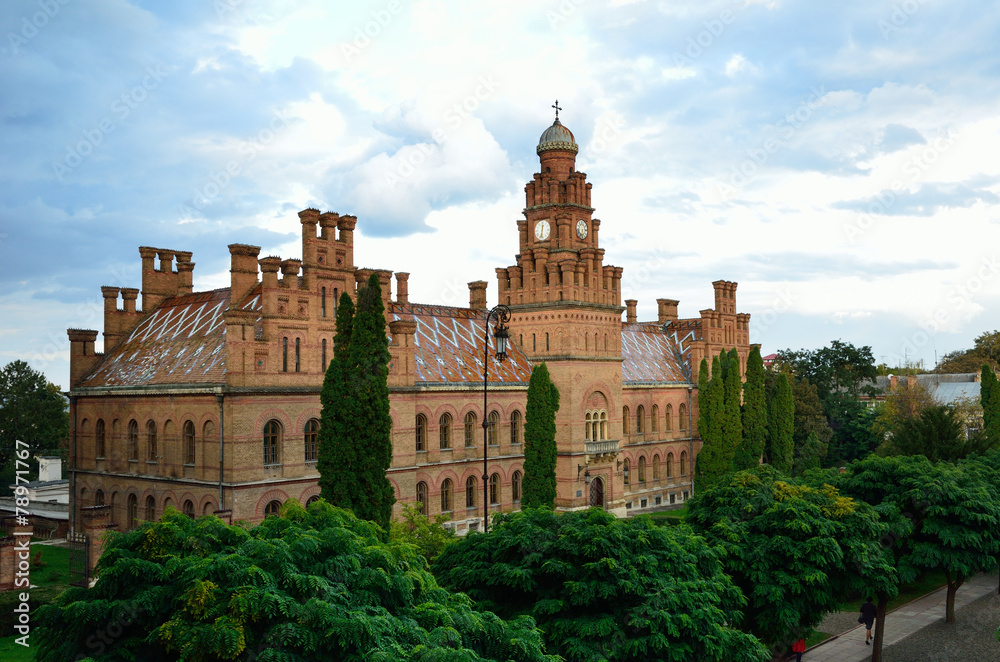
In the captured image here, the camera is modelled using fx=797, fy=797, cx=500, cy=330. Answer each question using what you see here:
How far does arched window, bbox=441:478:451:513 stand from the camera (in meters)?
45.9

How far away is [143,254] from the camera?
47625 millimetres

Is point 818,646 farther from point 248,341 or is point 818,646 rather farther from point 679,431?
point 679,431

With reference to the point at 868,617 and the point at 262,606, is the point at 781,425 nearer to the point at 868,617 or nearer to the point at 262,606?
the point at 868,617

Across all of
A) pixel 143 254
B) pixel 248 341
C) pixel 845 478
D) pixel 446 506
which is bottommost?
pixel 446 506

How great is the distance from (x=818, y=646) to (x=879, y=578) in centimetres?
754

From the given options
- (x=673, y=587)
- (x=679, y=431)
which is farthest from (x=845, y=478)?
(x=679, y=431)

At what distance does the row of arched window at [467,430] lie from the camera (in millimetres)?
44938

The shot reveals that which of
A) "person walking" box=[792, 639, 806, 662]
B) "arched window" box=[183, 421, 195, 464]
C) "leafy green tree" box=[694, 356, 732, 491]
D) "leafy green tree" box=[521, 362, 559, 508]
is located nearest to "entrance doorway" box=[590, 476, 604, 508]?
"leafy green tree" box=[521, 362, 559, 508]

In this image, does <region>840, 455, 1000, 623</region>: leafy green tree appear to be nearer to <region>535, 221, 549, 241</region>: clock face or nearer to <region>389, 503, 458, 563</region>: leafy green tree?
<region>389, 503, 458, 563</region>: leafy green tree

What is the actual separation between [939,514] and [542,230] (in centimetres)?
3147

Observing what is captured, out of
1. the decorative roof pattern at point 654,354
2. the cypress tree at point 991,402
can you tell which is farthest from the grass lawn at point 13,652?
the cypress tree at point 991,402

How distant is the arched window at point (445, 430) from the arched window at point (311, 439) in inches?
371

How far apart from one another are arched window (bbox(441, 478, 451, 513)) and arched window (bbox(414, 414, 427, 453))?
257 cm

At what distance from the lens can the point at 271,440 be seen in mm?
36812
